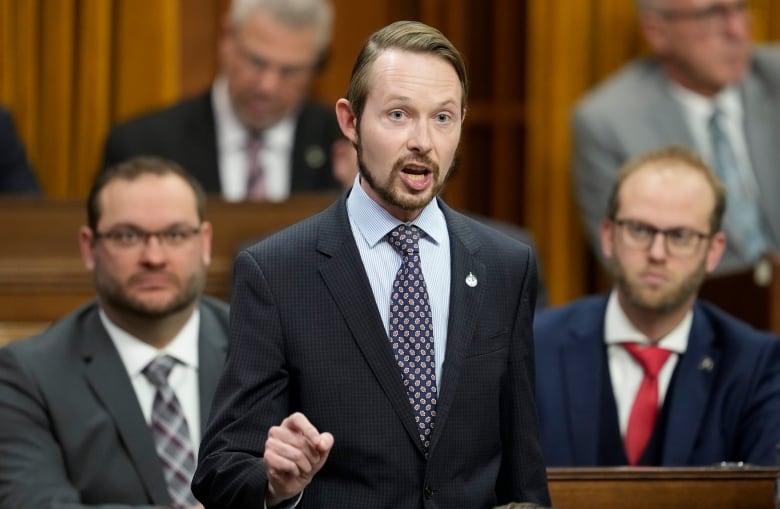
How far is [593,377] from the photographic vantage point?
3912 mm

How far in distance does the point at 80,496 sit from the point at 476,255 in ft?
4.49

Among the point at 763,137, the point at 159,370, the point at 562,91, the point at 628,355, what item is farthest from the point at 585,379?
the point at 562,91

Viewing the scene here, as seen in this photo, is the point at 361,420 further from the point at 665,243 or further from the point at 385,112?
the point at 665,243

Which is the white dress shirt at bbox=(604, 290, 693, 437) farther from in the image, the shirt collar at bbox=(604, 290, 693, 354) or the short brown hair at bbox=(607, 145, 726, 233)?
the short brown hair at bbox=(607, 145, 726, 233)

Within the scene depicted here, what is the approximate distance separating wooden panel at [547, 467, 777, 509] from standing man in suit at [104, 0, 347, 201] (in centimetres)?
222

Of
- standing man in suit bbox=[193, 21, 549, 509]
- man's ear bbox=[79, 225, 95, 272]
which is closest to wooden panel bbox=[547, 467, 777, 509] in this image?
standing man in suit bbox=[193, 21, 549, 509]

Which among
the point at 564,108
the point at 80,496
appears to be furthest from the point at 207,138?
the point at 80,496

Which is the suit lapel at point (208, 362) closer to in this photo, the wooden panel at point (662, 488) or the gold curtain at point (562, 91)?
the wooden panel at point (662, 488)

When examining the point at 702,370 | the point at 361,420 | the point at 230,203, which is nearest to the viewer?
the point at 361,420

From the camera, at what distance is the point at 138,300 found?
12.2 ft

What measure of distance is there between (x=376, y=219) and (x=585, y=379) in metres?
1.56

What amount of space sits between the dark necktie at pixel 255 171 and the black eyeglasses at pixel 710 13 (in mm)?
1400

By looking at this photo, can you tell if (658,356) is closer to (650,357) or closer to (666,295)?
(650,357)

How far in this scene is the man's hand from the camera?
2.16 metres
